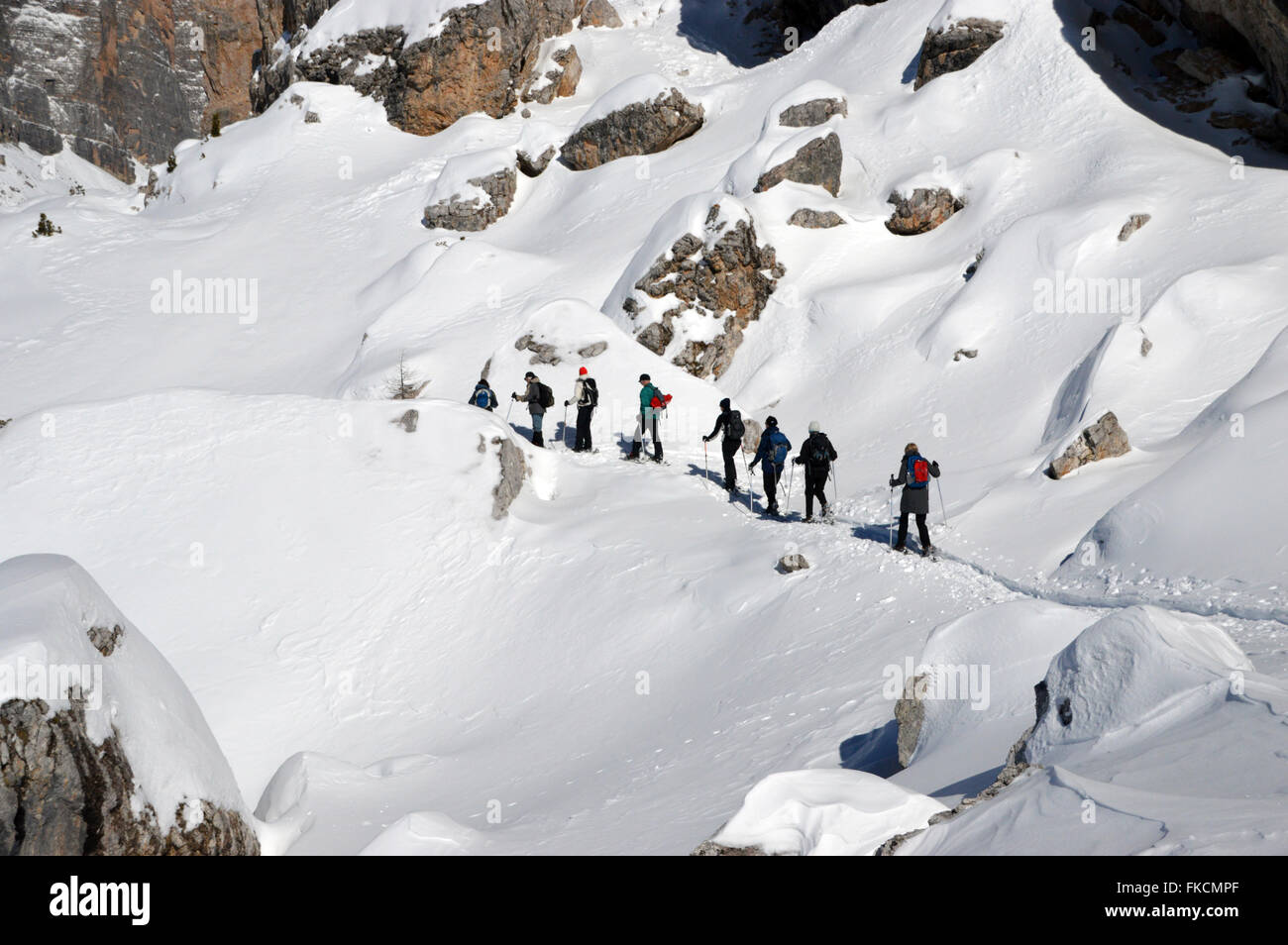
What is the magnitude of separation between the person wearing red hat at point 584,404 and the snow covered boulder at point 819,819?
1436cm

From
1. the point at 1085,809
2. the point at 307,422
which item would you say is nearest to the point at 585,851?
the point at 1085,809

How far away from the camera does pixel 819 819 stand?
18.6 ft

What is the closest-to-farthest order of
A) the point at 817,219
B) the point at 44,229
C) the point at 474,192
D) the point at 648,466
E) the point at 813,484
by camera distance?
1. the point at 813,484
2. the point at 648,466
3. the point at 817,219
4. the point at 44,229
5. the point at 474,192

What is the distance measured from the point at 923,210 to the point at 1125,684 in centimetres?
2296

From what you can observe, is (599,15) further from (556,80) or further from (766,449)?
(766,449)

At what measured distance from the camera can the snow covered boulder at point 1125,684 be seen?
5.80 metres

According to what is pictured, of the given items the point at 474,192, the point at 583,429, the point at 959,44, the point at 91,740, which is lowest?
the point at 91,740

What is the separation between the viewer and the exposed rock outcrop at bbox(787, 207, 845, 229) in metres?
27.5

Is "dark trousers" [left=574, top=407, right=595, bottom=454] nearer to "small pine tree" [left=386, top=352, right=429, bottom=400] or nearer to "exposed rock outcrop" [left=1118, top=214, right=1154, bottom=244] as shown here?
"small pine tree" [left=386, top=352, right=429, bottom=400]

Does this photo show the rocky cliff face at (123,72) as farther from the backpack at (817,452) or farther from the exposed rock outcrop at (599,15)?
the backpack at (817,452)

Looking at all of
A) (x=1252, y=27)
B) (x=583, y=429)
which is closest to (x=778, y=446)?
(x=583, y=429)

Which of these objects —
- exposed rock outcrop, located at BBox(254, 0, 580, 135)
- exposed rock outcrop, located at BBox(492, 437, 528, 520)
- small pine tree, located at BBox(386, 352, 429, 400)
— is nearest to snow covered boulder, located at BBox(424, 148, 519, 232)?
exposed rock outcrop, located at BBox(254, 0, 580, 135)

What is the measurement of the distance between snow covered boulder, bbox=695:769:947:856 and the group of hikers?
840 centimetres

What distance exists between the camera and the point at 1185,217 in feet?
72.4
